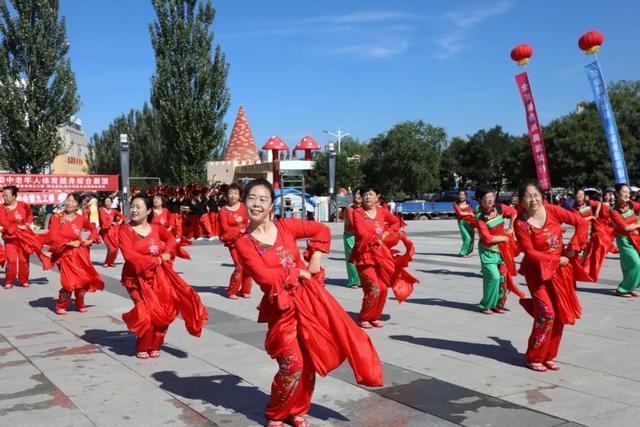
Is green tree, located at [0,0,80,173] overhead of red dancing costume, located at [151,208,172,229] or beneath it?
overhead

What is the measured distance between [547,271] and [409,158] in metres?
44.7

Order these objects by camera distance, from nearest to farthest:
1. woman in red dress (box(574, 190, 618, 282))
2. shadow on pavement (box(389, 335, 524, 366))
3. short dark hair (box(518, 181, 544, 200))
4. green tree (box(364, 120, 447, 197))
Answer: short dark hair (box(518, 181, 544, 200)) < shadow on pavement (box(389, 335, 524, 366)) < woman in red dress (box(574, 190, 618, 282)) < green tree (box(364, 120, 447, 197))

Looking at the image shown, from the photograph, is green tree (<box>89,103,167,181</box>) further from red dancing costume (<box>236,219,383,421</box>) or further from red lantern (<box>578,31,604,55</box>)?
red dancing costume (<box>236,219,383,421</box>)

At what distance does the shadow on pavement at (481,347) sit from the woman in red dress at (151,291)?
206 cm

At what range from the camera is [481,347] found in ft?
19.6

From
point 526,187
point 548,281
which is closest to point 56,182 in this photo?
point 526,187

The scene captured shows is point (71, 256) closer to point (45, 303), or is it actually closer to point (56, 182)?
point (45, 303)

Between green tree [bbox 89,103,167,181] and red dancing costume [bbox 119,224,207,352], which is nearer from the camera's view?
red dancing costume [bbox 119,224,207,352]

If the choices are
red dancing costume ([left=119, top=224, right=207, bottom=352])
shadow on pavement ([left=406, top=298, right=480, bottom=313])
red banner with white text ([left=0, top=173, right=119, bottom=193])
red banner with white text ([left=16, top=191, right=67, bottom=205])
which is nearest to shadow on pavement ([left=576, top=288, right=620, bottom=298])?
shadow on pavement ([left=406, top=298, right=480, bottom=313])

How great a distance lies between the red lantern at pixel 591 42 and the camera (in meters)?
15.9

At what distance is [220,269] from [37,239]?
357 cm

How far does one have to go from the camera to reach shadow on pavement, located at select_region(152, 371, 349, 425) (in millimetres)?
4188

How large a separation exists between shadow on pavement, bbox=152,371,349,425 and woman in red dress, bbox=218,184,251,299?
3.66 m

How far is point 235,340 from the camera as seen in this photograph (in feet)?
20.9
